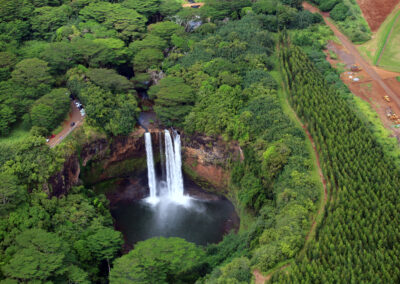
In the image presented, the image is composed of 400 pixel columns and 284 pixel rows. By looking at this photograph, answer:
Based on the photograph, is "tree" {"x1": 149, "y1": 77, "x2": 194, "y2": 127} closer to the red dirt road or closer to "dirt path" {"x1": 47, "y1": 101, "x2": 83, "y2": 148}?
"dirt path" {"x1": 47, "y1": 101, "x2": 83, "y2": 148}

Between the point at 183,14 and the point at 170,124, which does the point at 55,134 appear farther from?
the point at 183,14

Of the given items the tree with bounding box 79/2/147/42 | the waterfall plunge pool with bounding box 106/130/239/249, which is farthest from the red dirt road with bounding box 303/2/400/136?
the tree with bounding box 79/2/147/42

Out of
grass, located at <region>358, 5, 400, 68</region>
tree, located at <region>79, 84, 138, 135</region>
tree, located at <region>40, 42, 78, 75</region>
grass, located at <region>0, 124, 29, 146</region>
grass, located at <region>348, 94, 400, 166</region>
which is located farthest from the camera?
grass, located at <region>358, 5, 400, 68</region>

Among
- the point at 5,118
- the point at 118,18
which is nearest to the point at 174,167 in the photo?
the point at 5,118

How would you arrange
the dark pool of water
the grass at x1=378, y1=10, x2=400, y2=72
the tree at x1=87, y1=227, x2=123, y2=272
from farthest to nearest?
1. the grass at x1=378, y1=10, x2=400, y2=72
2. the dark pool of water
3. the tree at x1=87, y1=227, x2=123, y2=272

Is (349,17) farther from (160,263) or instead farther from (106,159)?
(160,263)

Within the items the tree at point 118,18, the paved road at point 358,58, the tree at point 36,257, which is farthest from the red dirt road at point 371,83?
the tree at point 36,257
